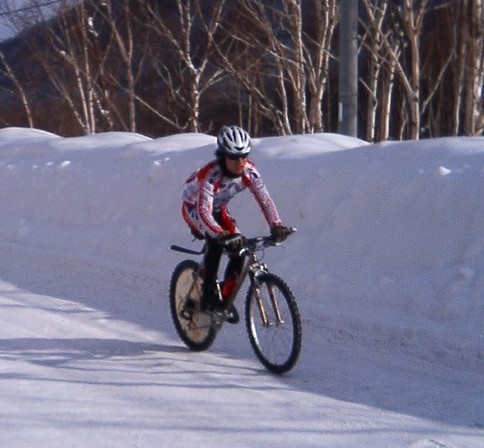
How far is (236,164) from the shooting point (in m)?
7.18

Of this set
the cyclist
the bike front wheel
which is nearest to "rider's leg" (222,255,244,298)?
the cyclist

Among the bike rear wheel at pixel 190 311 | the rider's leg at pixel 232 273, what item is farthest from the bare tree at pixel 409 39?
the rider's leg at pixel 232 273

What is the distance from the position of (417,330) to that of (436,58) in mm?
14083

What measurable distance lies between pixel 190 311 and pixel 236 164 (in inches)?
50.3

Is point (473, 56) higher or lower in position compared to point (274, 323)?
higher

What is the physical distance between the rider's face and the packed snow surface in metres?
1.36

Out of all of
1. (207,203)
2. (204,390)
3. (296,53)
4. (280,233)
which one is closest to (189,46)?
(296,53)

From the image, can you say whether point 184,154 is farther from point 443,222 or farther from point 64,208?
point 443,222

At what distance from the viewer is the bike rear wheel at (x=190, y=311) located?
7742 millimetres

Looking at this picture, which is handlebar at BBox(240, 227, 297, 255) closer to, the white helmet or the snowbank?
the white helmet

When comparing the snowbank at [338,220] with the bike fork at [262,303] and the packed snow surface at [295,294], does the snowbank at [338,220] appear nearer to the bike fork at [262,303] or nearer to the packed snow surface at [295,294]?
the packed snow surface at [295,294]

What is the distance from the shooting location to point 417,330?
307 inches

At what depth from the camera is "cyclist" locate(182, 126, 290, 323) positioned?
7.06 meters

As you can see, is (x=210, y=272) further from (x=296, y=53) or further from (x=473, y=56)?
(x=296, y=53)
